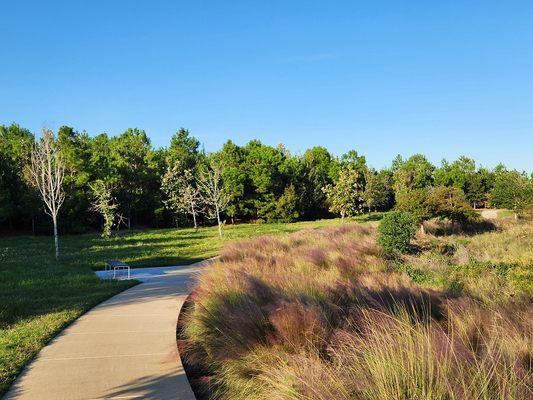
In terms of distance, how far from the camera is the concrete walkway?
189 inches

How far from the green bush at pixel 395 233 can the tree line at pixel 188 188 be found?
12056 millimetres

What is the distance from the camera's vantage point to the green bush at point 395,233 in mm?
18109

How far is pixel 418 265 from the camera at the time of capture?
→ 14469 millimetres

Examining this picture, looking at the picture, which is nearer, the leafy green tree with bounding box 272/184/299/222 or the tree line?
the tree line

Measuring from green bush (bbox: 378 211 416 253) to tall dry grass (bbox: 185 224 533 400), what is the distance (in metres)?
9.56

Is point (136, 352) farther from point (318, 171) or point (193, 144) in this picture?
point (193, 144)

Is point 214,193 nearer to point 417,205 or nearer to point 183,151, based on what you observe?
point 417,205

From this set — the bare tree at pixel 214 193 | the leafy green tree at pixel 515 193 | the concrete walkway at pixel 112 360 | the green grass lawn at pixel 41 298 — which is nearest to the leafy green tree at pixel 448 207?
the leafy green tree at pixel 515 193

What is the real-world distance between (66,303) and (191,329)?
13.2ft

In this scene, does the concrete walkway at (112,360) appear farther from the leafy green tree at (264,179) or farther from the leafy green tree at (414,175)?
the leafy green tree at (414,175)

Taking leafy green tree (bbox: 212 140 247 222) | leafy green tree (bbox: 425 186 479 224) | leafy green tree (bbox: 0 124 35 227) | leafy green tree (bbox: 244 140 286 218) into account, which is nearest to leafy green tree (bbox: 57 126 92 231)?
leafy green tree (bbox: 0 124 35 227)

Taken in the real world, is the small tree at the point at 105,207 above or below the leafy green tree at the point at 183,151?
below

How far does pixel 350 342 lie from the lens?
4.47 m

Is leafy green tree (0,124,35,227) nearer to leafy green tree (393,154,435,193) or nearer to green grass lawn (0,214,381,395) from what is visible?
green grass lawn (0,214,381,395)
